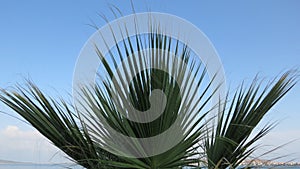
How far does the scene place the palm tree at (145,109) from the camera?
2.35 m

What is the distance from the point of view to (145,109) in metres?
2.38

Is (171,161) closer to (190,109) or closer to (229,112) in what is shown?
(190,109)

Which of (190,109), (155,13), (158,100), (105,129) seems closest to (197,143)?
(190,109)

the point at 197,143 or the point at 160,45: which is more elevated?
the point at 160,45

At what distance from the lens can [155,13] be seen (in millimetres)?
2619

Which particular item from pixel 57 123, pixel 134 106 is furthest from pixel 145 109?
pixel 57 123

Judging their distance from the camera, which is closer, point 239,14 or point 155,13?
point 155,13

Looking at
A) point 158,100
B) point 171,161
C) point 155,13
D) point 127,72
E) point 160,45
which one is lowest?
point 171,161

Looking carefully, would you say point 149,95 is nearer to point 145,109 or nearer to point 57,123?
point 145,109

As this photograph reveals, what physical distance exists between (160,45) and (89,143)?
86cm

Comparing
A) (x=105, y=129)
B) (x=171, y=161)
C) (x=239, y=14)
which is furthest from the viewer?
(x=239, y=14)

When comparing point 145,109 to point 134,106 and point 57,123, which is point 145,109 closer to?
point 134,106

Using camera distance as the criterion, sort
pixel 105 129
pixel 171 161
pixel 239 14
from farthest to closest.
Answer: pixel 239 14 < pixel 105 129 < pixel 171 161

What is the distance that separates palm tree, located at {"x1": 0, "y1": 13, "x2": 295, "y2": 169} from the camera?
2.35m
